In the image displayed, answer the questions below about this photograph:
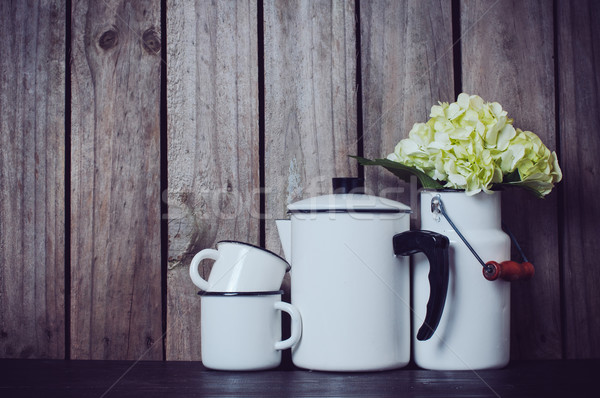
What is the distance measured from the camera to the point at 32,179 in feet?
3.08

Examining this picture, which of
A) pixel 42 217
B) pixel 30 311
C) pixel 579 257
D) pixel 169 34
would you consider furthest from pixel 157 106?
pixel 579 257

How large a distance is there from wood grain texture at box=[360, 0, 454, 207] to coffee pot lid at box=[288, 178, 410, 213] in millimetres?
142

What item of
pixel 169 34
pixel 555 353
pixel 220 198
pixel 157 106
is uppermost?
pixel 169 34

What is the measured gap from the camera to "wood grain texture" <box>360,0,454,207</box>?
935 mm

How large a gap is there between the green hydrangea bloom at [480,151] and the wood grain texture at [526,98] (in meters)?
0.13

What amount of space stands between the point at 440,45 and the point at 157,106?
19.6 inches

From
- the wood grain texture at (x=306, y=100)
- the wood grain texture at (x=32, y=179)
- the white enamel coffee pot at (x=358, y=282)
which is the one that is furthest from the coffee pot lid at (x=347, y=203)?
the wood grain texture at (x=32, y=179)

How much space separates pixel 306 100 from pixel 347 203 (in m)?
0.26

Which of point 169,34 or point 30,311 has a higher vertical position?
point 169,34

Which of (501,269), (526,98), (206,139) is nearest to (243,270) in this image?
(206,139)

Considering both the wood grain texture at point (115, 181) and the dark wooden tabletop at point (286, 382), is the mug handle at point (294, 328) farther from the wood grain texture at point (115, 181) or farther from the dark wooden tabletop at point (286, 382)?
the wood grain texture at point (115, 181)

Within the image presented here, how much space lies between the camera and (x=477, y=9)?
0.95 metres

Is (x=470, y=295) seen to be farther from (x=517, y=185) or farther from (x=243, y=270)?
(x=243, y=270)

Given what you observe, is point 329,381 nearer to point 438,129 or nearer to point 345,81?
point 438,129
